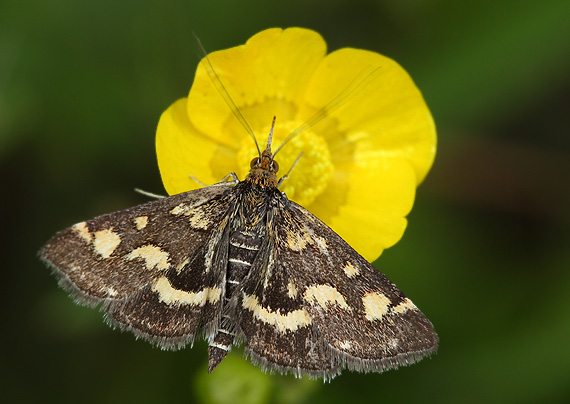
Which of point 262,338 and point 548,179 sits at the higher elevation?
point 262,338

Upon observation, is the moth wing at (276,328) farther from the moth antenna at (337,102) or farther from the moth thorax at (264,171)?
the moth antenna at (337,102)

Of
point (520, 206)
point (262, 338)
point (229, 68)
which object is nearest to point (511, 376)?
point (520, 206)

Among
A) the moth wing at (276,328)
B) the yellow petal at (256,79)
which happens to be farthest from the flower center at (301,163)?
the moth wing at (276,328)

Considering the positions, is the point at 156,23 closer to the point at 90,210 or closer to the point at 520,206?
the point at 90,210

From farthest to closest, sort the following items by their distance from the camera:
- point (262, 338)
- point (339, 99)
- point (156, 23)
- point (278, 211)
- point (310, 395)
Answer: point (156, 23)
point (310, 395)
point (339, 99)
point (278, 211)
point (262, 338)

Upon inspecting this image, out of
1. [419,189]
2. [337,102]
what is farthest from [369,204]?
[419,189]

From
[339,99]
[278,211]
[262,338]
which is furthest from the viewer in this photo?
[339,99]

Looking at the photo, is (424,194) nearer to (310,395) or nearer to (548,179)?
(548,179)

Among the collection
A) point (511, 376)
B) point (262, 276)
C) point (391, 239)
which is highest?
point (262, 276)

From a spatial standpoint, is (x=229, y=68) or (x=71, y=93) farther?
(x=71, y=93)
